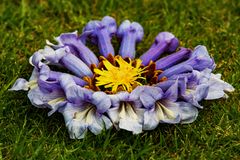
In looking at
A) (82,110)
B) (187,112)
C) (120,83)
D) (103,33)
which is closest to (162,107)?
(187,112)

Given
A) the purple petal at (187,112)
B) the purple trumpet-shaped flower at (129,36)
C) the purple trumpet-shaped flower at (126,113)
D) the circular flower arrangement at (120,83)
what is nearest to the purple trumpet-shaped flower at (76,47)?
the circular flower arrangement at (120,83)

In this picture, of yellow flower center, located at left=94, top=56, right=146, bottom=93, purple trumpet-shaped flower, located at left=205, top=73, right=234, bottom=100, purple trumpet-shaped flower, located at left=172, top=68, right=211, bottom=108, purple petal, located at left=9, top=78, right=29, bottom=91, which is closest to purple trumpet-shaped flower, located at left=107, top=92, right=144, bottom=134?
yellow flower center, located at left=94, top=56, right=146, bottom=93

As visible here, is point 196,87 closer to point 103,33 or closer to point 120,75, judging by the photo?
point 120,75

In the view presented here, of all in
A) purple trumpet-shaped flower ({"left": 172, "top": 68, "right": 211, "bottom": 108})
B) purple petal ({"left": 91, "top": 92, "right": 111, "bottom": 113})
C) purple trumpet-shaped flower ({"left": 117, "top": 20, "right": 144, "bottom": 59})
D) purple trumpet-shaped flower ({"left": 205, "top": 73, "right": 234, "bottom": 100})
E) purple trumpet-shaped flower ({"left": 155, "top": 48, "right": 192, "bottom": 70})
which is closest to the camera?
purple petal ({"left": 91, "top": 92, "right": 111, "bottom": 113})

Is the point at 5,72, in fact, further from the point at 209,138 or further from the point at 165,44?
the point at 209,138

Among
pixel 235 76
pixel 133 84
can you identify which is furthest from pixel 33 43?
pixel 235 76

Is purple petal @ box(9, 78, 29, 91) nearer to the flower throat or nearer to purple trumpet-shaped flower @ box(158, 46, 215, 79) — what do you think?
the flower throat

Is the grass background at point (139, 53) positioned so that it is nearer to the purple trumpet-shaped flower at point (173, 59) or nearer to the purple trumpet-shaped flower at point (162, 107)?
the purple trumpet-shaped flower at point (162, 107)
